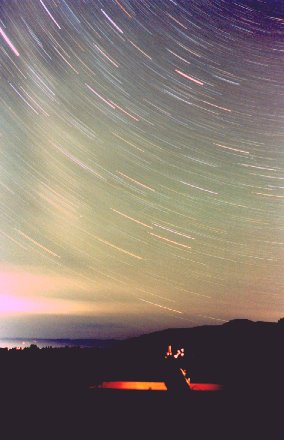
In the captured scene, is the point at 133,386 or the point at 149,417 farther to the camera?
the point at 133,386

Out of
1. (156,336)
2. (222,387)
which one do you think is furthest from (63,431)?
(156,336)

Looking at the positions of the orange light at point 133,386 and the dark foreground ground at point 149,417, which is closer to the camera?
the dark foreground ground at point 149,417

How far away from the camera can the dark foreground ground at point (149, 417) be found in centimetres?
525

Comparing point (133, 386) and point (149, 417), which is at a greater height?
point (133, 386)

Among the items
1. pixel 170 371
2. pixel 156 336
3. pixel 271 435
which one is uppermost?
pixel 156 336

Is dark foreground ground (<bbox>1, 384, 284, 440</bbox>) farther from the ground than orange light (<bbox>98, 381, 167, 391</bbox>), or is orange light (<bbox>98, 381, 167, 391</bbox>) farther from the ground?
orange light (<bbox>98, 381, 167, 391</bbox>)

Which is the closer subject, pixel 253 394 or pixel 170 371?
pixel 170 371

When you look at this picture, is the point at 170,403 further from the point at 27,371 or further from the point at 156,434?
the point at 27,371

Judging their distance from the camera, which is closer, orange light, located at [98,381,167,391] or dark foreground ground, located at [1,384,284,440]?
dark foreground ground, located at [1,384,284,440]

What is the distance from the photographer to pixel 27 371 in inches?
422

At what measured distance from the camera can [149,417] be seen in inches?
229

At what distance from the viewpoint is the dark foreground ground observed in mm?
5250

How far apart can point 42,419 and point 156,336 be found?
58372 mm

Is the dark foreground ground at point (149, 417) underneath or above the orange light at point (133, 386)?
underneath
